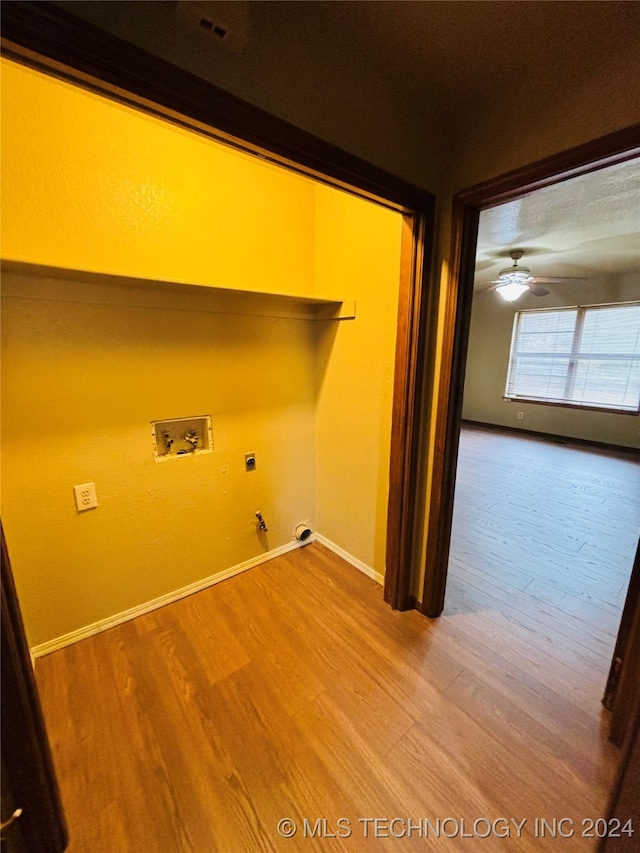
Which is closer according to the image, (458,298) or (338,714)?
(338,714)

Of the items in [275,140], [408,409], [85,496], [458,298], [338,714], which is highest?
[275,140]

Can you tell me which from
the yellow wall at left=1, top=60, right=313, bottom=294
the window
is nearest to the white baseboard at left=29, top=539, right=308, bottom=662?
the yellow wall at left=1, top=60, right=313, bottom=294

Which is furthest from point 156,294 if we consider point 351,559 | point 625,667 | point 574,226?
point 574,226

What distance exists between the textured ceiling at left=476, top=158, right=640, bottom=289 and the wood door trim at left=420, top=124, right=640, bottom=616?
0.81 m

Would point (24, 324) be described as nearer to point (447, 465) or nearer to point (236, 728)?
point (236, 728)

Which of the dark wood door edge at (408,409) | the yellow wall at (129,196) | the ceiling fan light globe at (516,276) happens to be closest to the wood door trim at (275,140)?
the dark wood door edge at (408,409)

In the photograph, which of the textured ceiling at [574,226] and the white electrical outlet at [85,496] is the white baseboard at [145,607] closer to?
the white electrical outlet at [85,496]

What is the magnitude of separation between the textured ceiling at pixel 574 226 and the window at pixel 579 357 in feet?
2.36

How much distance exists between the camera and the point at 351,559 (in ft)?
7.39

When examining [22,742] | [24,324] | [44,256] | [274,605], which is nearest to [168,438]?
[24,324]

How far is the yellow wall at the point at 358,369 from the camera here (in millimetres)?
1758

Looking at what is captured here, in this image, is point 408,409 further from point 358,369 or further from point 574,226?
point 574,226

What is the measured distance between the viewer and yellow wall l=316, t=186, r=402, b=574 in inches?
69.2

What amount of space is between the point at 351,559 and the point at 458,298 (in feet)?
5.54
